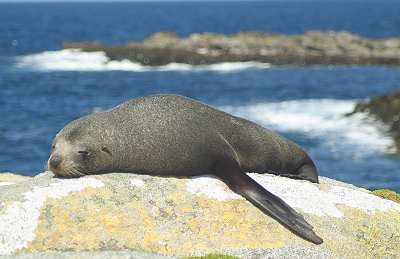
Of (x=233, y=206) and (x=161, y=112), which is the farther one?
(x=161, y=112)

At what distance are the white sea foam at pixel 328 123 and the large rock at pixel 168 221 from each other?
40.6ft

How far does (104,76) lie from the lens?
130ft

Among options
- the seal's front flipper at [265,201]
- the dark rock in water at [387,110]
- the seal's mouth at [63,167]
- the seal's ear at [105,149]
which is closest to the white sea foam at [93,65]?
the dark rock in water at [387,110]

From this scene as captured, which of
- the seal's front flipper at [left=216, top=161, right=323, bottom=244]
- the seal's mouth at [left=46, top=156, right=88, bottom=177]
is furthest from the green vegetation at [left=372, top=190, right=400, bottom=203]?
the seal's mouth at [left=46, top=156, right=88, bottom=177]

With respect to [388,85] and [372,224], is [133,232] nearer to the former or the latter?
[372,224]

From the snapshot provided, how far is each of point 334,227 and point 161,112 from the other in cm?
307

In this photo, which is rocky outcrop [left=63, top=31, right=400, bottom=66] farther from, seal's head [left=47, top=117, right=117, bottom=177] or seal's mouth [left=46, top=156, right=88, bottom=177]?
seal's mouth [left=46, top=156, right=88, bottom=177]

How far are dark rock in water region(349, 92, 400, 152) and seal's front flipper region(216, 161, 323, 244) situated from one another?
15903 mm

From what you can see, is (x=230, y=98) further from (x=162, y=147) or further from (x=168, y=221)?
(x=168, y=221)

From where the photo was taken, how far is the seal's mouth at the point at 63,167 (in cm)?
637

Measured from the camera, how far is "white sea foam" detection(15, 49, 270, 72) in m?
44.8

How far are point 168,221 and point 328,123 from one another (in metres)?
19.3

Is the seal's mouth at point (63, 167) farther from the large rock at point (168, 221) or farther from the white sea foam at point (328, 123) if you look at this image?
the white sea foam at point (328, 123)

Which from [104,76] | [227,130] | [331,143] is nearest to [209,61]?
[104,76]
